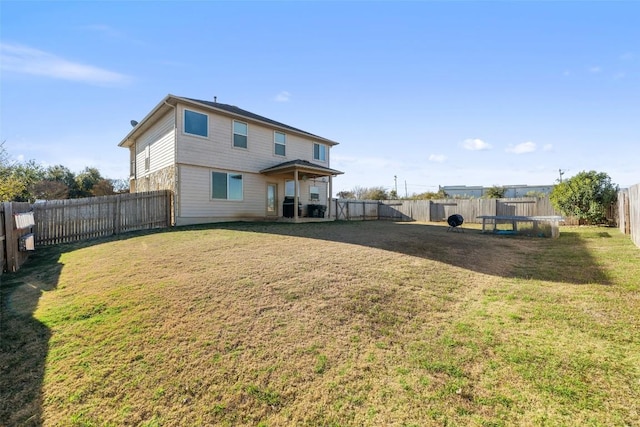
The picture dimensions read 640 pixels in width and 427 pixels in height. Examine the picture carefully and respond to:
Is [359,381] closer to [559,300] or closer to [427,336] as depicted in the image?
[427,336]

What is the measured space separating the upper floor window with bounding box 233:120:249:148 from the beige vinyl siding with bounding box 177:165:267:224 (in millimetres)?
1433

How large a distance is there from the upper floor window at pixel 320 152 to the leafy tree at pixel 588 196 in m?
14.3

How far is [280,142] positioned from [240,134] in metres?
2.61

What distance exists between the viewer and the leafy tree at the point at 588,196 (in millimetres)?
15078

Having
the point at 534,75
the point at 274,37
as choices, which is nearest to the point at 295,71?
the point at 274,37

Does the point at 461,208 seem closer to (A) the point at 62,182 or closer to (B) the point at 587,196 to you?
(B) the point at 587,196

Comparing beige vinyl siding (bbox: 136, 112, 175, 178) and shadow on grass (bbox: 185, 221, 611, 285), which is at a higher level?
beige vinyl siding (bbox: 136, 112, 175, 178)

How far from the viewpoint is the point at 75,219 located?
9555mm

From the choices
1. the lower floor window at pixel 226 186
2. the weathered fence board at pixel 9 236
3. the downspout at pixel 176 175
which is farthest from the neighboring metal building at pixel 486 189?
the weathered fence board at pixel 9 236

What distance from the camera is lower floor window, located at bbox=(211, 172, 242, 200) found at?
13.5 metres

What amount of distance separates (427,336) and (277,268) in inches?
117

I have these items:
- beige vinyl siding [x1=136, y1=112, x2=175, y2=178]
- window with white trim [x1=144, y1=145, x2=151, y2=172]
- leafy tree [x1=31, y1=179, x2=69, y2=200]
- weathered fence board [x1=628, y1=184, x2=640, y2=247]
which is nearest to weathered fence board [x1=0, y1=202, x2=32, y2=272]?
beige vinyl siding [x1=136, y1=112, x2=175, y2=178]

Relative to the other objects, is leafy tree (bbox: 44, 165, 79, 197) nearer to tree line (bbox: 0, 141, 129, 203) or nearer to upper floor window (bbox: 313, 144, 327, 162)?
tree line (bbox: 0, 141, 129, 203)

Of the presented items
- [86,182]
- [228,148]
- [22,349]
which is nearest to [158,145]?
[228,148]
